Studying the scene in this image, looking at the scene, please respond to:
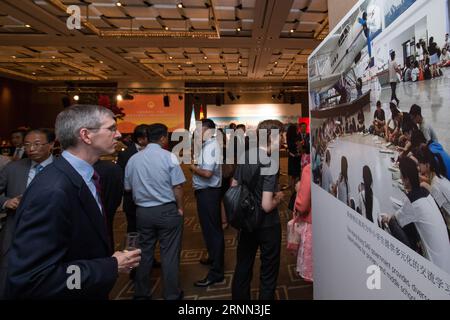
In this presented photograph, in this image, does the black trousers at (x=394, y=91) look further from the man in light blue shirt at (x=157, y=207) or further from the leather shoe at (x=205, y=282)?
the leather shoe at (x=205, y=282)

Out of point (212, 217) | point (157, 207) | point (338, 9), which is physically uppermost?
point (338, 9)

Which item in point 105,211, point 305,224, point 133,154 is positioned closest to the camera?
point 105,211

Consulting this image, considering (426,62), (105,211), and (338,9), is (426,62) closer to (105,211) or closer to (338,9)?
(338,9)

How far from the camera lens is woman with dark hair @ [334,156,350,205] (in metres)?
1.34

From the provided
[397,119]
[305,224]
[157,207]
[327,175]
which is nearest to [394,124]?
Answer: [397,119]

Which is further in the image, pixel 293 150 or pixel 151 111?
pixel 151 111

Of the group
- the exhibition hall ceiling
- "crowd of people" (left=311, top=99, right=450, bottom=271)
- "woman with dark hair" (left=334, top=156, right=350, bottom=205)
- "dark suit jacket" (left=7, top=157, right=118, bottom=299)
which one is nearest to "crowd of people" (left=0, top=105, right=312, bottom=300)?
"dark suit jacket" (left=7, top=157, right=118, bottom=299)

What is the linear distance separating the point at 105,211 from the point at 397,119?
1.95 metres

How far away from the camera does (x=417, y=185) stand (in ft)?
2.67

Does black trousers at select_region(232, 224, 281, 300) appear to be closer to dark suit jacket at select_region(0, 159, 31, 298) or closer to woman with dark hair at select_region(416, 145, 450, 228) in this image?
woman with dark hair at select_region(416, 145, 450, 228)

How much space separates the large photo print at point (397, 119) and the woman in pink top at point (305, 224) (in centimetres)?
76

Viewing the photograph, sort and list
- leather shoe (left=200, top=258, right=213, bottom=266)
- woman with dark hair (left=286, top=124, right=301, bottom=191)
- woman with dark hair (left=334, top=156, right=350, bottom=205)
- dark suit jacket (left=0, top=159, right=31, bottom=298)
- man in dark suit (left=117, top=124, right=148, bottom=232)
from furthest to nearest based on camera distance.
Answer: woman with dark hair (left=286, top=124, right=301, bottom=191) < leather shoe (left=200, top=258, right=213, bottom=266) < man in dark suit (left=117, top=124, right=148, bottom=232) < dark suit jacket (left=0, top=159, right=31, bottom=298) < woman with dark hair (left=334, top=156, right=350, bottom=205)

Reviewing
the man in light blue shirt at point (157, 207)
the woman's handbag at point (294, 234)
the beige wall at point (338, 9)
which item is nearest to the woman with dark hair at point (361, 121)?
the beige wall at point (338, 9)
